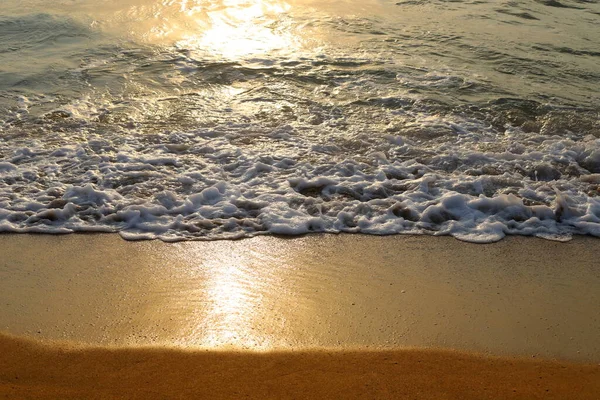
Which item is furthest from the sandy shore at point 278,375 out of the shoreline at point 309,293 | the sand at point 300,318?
the shoreline at point 309,293

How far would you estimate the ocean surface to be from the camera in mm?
5191

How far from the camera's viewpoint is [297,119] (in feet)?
23.3

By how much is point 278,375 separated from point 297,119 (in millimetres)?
4202

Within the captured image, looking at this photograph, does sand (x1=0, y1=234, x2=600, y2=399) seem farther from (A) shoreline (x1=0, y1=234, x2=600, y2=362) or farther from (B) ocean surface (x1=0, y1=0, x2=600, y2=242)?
(B) ocean surface (x1=0, y1=0, x2=600, y2=242)

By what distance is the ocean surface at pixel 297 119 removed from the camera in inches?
204

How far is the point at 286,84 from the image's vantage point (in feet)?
26.9

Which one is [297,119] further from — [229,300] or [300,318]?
[300,318]

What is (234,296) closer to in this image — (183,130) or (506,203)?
(506,203)

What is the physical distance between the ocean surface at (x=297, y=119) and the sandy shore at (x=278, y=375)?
4.91 feet

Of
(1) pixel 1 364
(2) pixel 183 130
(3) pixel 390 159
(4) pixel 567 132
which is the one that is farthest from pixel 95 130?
(4) pixel 567 132

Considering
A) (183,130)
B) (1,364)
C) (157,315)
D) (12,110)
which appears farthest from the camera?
(12,110)

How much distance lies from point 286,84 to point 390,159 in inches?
101

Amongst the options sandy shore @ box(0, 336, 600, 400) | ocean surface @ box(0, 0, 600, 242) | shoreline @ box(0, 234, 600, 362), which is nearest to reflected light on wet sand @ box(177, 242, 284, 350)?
shoreline @ box(0, 234, 600, 362)

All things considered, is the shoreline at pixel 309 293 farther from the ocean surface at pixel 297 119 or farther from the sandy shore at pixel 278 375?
the ocean surface at pixel 297 119
